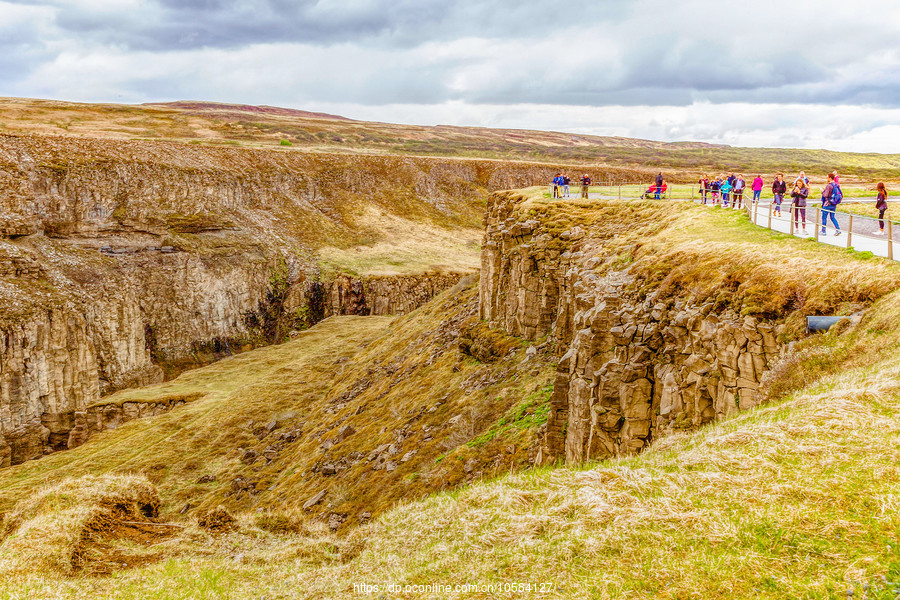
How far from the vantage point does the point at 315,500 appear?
23094 mm

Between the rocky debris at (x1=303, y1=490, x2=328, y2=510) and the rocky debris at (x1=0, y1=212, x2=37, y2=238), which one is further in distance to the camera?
the rocky debris at (x1=0, y1=212, x2=37, y2=238)

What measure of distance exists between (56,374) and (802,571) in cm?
5272

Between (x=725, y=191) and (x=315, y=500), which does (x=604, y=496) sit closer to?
(x=315, y=500)

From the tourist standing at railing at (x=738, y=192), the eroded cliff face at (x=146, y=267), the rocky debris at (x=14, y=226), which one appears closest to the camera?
the tourist standing at railing at (x=738, y=192)

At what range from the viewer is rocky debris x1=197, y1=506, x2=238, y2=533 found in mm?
15797

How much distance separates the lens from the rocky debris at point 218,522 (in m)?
15.8

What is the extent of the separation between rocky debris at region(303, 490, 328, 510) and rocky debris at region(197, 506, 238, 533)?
21.3 ft

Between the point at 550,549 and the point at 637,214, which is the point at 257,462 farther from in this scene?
the point at 550,549

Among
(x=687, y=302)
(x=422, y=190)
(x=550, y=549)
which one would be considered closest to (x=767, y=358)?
(x=687, y=302)

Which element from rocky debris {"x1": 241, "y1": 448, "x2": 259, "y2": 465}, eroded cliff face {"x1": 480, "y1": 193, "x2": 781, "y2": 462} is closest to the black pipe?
eroded cliff face {"x1": 480, "y1": 193, "x2": 781, "y2": 462}

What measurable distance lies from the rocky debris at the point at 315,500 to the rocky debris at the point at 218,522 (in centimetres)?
650

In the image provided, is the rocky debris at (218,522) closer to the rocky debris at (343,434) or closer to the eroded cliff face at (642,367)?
the eroded cliff face at (642,367)

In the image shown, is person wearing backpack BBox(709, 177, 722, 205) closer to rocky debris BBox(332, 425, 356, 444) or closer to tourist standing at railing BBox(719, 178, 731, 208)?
tourist standing at railing BBox(719, 178, 731, 208)

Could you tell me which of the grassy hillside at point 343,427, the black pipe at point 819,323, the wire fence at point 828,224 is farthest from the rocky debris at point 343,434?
the black pipe at point 819,323
